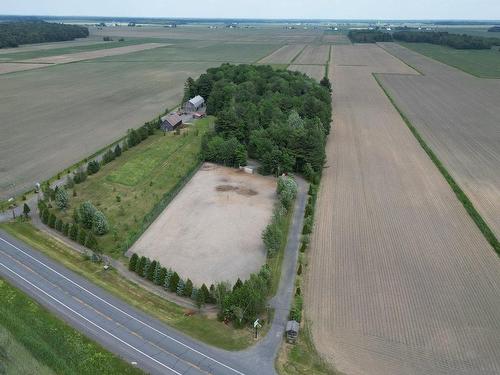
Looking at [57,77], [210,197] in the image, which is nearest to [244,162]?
[210,197]

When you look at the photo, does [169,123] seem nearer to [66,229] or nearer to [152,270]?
[66,229]

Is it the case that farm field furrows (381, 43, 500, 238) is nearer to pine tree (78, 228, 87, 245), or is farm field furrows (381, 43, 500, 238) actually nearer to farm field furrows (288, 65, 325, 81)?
farm field furrows (288, 65, 325, 81)

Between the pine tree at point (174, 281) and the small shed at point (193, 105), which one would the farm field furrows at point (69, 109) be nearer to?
the small shed at point (193, 105)

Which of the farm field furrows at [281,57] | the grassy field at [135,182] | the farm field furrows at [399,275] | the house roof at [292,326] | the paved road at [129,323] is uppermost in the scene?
the house roof at [292,326]

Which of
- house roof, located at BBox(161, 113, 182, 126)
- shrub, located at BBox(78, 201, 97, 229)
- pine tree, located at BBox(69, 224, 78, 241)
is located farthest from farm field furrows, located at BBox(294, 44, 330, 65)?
pine tree, located at BBox(69, 224, 78, 241)

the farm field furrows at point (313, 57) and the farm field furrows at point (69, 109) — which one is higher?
the farm field furrows at point (313, 57)

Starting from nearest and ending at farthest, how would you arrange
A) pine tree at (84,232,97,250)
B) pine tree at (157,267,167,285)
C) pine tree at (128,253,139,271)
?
pine tree at (157,267,167,285)
pine tree at (128,253,139,271)
pine tree at (84,232,97,250)

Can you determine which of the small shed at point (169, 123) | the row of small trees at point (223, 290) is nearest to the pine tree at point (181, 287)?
the row of small trees at point (223, 290)
